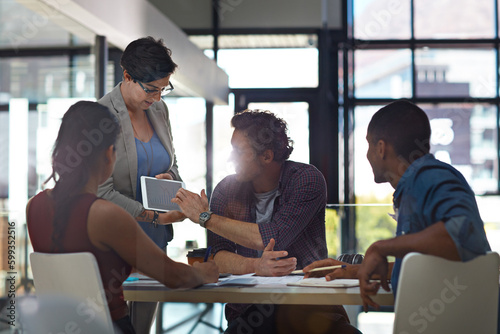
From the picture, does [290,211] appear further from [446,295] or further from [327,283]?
[446,295]

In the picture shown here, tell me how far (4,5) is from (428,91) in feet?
19.2

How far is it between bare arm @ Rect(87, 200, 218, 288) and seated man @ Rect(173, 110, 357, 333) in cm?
47

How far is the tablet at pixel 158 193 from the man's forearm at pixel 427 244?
897 millimetres

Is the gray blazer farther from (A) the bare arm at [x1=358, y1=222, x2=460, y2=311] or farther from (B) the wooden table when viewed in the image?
(A) the bare arm at [x1=358, y1=222, x2=460, y2=311]

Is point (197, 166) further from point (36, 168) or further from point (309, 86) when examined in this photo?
point (36, 168)

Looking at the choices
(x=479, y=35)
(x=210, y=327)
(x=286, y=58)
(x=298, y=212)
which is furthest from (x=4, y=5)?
(x=479, y=35)

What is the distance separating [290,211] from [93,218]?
0.84 m

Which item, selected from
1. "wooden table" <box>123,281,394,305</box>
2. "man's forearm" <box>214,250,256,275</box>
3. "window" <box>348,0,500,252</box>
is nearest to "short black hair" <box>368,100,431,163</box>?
"wooden table" <box>123,281,394,305</box>

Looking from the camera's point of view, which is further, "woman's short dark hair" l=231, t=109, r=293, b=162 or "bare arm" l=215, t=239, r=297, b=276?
"woman's short dark hair" l=231, t=109, r=293, b=162

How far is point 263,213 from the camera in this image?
2.36 m

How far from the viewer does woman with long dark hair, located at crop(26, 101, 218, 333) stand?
159cm

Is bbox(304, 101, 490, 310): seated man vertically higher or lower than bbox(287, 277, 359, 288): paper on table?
higher

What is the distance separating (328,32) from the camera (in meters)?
8.09

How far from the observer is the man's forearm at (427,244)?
1.50 m
